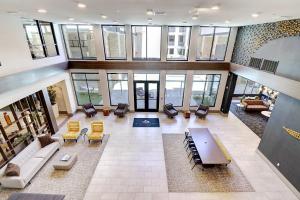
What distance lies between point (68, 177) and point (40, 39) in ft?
22.4

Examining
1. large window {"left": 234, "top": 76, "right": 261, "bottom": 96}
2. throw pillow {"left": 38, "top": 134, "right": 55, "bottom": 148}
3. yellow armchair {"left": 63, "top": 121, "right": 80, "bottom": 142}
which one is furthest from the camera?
large window {"left": 234, "top": 76, "right": 261, "bottom": 96}

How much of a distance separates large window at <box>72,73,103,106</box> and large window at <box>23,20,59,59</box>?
2.14 m

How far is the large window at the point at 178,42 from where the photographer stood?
10.2 m

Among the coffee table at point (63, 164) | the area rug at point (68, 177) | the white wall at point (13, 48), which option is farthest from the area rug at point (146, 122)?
the white wall at point (13, 48)

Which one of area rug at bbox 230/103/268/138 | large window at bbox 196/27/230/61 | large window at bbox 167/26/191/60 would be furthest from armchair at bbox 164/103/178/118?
area rug at bbox 230/103/268/138

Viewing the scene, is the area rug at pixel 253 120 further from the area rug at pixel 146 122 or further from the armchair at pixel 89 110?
the armchair at pixel 89 110

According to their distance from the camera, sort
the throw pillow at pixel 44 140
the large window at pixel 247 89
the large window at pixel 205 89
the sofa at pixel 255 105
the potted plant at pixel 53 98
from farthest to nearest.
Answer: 1. the large window at pixel 247 89
2. the sofa at pixel 255 105
3. the large window at pixel 205 89
4. the potted plant at pixel 53 98
5. the throw pillow at pixel 44 140

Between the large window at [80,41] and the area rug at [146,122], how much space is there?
5.01 metres

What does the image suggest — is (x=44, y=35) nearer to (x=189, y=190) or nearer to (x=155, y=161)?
(x=155, y=161)

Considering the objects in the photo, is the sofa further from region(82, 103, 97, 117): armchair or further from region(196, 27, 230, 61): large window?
region(82, 103, 97, 117): armchair

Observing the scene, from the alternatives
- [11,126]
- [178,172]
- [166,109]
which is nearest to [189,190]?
[178,172]

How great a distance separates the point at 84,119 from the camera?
10.8m

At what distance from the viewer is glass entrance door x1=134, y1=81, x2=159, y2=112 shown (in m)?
11.3

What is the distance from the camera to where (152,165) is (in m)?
6.89
